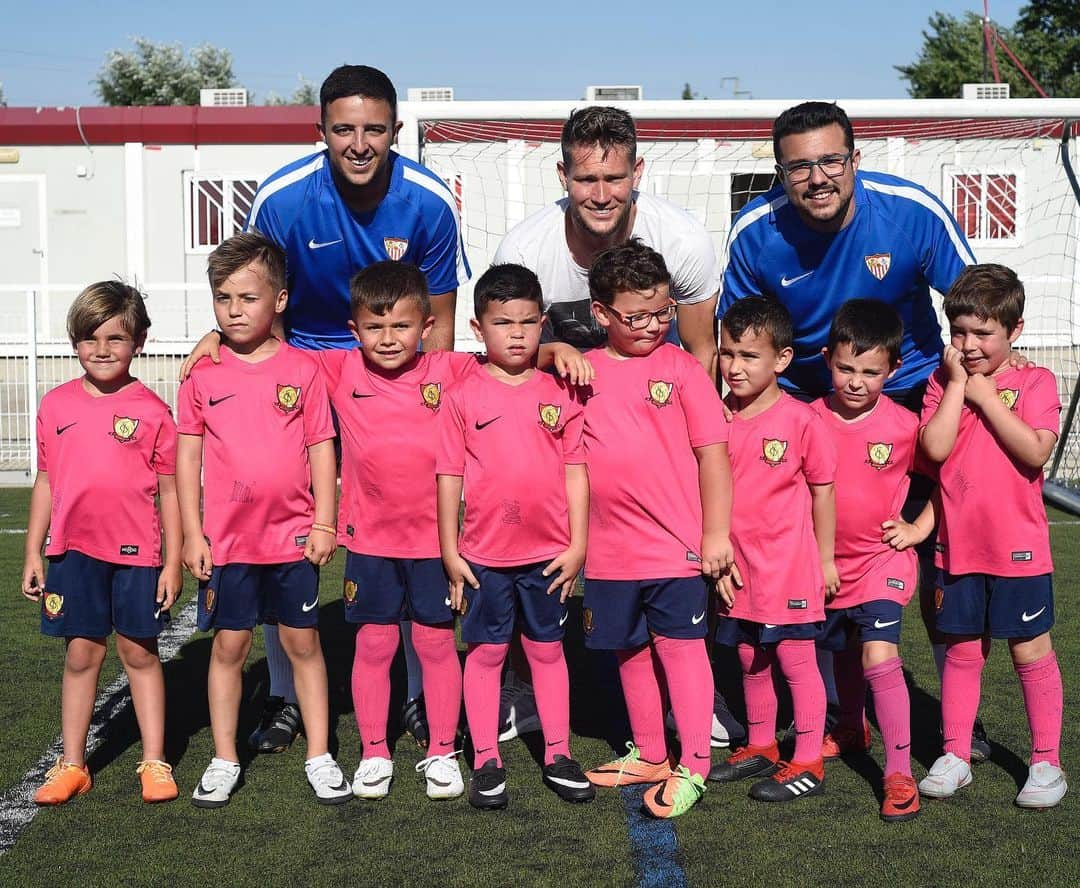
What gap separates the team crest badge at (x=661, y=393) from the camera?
375 cm

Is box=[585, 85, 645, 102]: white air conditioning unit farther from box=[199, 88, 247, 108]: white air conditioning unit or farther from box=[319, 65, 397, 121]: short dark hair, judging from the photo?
box=[199, 88, 247, 108]: white air conditioning unit

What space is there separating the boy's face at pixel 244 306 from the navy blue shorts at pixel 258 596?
2.23ft

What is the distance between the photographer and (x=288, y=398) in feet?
12.3

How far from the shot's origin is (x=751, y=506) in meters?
3.80

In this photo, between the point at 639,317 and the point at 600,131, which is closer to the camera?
the point at 639,317

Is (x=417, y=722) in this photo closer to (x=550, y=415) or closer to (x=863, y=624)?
(x=550, y=415)

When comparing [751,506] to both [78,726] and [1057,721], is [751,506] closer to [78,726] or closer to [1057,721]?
[1057,721]

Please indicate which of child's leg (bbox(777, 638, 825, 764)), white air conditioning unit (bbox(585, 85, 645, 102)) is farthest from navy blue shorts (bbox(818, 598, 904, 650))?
white air conditioning unit (bbox(585, 85, 645, 102))

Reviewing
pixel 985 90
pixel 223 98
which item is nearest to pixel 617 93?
pixel 985 90

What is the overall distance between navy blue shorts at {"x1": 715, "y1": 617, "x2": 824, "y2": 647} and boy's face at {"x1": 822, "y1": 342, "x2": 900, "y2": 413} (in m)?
0.70

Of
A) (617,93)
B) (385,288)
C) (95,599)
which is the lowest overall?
(95,599)

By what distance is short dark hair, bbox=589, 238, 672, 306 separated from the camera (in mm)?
3729

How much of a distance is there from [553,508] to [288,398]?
0.86 m

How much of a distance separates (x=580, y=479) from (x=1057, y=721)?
1605mm
